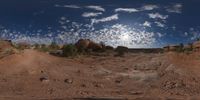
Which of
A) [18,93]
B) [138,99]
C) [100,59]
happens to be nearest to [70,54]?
[100,59]

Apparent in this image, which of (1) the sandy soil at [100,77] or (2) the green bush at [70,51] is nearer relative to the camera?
(1) the sandy soil at [100,77]

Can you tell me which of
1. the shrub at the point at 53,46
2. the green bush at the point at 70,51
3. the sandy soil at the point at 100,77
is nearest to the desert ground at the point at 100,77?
the sandy soil at the point at 100,77

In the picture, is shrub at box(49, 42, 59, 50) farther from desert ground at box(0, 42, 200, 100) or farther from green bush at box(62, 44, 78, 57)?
desert ground at box(0, 42, 200, 100)

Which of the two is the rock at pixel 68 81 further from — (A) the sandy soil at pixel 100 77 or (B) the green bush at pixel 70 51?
(B) the green bush at pixel 70 51

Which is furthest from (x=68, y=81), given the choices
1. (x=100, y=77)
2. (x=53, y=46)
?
(x=53, y=46)

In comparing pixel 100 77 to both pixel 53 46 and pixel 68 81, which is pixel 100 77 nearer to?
pixel 68 81

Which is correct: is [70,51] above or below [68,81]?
above

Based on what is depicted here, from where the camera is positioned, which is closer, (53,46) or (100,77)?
(100,77)

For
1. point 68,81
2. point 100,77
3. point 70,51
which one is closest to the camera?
point 68,81

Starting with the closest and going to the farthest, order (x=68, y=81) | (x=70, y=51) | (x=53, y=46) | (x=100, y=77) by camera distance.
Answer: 1. (x=68, y=81)
2. (x=100, y=77)
3. (x=70, y=51)
4. (x=53, y=46)
